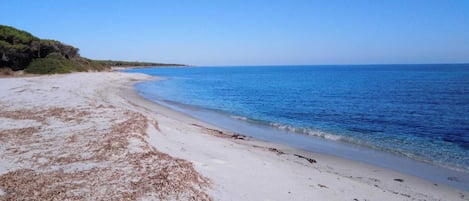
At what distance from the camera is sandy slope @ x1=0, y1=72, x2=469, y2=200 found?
6477 mm

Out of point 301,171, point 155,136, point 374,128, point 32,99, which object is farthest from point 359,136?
point 32,99

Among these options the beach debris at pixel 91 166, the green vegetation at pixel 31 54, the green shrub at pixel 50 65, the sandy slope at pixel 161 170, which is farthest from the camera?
the green vegetation at pixel 31 54

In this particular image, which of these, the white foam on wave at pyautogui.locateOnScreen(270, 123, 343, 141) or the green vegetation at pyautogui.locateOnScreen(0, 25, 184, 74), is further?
the green vegetation at pyautogui.locateOnScreen(0, 25, 184, 74)

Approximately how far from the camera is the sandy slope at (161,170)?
21.2 ft

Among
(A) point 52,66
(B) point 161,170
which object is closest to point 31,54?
(A) point 52,66

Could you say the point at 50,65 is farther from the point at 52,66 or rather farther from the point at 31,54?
the point at 31,54

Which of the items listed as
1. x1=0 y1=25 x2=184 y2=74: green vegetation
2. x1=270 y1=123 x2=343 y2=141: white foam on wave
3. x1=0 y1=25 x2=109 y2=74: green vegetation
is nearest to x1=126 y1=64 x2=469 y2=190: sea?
x1=270 y1=123 x2=343 y2=141: white foam on wave

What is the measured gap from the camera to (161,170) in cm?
747

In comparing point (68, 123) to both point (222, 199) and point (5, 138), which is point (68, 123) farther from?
point (222, 199)

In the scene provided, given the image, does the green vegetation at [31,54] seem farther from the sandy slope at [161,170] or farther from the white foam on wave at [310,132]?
the sandy slope at [161,170]

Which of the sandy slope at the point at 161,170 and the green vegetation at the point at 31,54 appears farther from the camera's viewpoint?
the green vegetation at the point at 31,54

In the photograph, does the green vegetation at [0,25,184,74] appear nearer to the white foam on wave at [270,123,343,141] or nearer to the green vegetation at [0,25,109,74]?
the green vegetation at [0,25,109,74]

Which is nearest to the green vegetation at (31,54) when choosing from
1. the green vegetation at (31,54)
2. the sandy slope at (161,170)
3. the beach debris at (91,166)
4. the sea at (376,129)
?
the green vegetation at (31,54)

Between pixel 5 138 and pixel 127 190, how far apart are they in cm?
634
